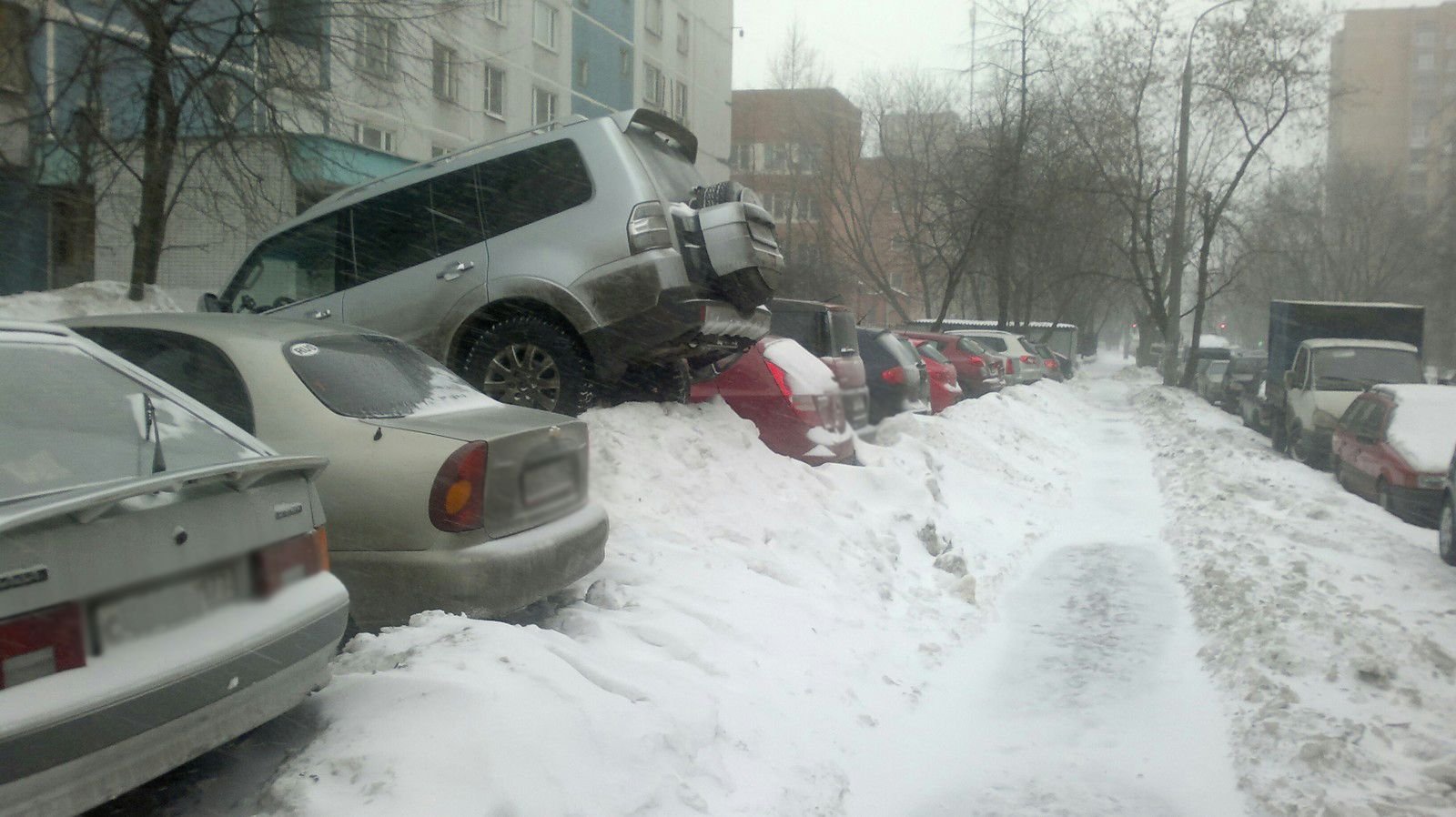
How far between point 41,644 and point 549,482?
2.44m

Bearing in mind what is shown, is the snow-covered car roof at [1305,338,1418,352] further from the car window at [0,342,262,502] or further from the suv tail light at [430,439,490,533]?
the car window at [0,342,262,502]

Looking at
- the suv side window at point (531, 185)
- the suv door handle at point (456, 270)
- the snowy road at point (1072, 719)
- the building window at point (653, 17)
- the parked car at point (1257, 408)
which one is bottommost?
the snowy road at point (1072, 719)

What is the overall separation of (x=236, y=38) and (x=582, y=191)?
239 inches

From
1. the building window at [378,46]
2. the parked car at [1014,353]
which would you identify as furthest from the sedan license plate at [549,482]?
the parked car at [1014,353]

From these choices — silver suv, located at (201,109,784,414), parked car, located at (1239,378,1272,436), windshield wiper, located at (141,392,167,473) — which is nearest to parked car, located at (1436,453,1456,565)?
silver suv, located at (201,109,784,414)

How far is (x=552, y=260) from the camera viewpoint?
283 inches

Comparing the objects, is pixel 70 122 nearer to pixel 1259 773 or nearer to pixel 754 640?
pixel 754 640

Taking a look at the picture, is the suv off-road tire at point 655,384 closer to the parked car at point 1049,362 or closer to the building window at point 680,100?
the parked car at point 1049,362

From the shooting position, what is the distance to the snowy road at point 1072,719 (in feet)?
13.0

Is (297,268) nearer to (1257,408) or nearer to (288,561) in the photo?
(288,561)

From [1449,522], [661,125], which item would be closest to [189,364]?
[661,125]

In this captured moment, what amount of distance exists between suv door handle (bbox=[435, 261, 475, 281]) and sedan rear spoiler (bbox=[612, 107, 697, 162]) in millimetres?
1379

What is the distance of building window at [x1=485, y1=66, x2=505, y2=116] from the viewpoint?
29.8 metres

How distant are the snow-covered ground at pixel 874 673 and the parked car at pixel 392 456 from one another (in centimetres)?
31
